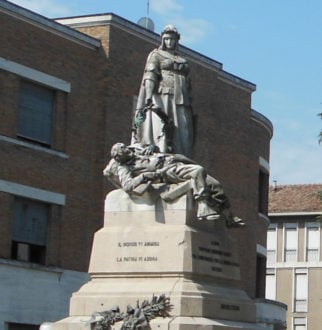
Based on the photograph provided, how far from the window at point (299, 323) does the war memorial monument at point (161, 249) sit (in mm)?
62258

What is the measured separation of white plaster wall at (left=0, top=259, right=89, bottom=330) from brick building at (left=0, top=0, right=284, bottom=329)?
0.13ft

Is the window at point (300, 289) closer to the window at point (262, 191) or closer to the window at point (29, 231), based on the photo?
the window at point (262, 191)

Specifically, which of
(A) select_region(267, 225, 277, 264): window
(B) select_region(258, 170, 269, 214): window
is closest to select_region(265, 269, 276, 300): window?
(A) select_region(267, 225, 277, 264): window

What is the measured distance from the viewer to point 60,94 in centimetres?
4044

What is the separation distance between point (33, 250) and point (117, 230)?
18.5 m

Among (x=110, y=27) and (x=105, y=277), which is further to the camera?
(x=110, y=27)

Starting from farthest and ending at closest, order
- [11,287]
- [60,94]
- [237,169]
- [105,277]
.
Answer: [237,169] → [60,94] → [11,287] → [105,277]

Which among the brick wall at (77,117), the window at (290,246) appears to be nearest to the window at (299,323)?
the window at (290,246)

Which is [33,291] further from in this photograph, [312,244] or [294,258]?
[294,258]

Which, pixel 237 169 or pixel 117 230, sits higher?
pixel 237 169

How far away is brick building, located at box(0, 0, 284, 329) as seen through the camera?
126 ft

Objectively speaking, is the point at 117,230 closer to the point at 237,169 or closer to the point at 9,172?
the point at 9,172

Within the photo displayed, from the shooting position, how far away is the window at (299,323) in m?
83.0

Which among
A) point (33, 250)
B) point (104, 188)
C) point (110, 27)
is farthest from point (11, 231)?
point (110, 27)
